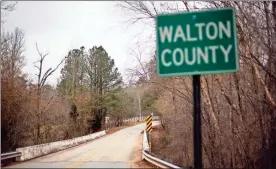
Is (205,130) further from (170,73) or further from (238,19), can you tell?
(170,73)

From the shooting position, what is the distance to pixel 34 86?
16641 mm

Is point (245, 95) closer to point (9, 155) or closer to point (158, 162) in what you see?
point (158, 162)

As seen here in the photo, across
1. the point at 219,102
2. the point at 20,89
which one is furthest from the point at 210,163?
the point at 20,89

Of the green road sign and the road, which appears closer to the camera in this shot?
the green road sign

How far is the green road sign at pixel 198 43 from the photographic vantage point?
307 centimetres

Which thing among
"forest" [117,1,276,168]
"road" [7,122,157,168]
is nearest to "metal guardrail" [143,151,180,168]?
"road" [7,122,157,168]

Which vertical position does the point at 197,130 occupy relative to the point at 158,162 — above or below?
above

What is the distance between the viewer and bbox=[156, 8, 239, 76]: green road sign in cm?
307

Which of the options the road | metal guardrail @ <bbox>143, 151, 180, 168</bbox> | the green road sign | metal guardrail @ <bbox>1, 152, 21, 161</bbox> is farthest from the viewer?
the road

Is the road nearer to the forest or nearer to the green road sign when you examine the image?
the forest

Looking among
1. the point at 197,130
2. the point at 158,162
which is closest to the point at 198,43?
the point at 197,130

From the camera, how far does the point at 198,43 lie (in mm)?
3098

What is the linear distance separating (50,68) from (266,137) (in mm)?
12233

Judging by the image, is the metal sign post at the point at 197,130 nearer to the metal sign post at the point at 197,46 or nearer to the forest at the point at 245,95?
the metal sign post at the point at 197,46
